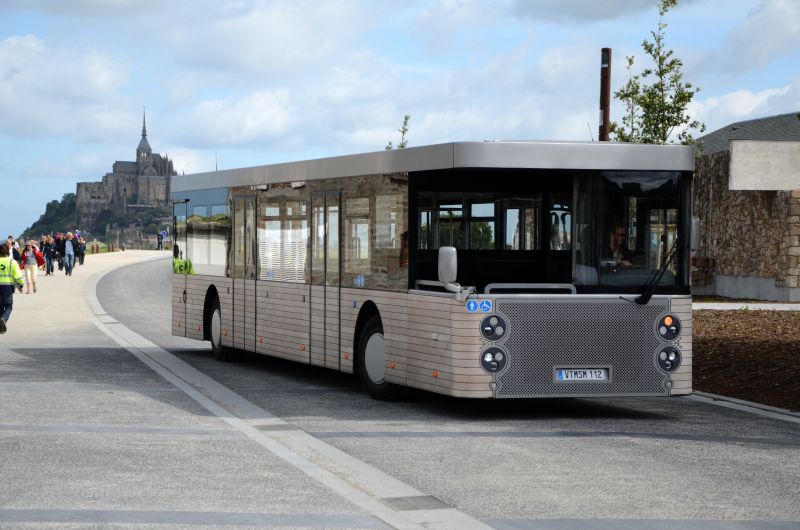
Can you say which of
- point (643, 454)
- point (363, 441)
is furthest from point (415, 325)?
point (643, 454)

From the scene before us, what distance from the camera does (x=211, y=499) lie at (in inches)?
341

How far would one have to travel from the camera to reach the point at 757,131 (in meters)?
46.1

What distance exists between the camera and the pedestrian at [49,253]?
62375 millimetres

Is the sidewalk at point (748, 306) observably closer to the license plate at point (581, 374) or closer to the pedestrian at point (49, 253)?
the license plate at point (581, 374)

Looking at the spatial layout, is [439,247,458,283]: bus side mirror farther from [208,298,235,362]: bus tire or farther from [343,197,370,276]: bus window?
[208,298,235,362]: bus tire

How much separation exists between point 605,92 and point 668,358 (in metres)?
14.5

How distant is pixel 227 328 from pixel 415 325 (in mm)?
6494

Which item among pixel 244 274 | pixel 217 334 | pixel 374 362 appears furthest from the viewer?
pixel 217 334

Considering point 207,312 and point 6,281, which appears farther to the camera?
point 6,281

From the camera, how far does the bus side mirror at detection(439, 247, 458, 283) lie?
42.7 feet

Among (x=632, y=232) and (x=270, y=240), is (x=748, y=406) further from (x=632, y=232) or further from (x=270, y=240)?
(x=270, y=240)

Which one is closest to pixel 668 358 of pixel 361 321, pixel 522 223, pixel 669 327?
pixel 669 327

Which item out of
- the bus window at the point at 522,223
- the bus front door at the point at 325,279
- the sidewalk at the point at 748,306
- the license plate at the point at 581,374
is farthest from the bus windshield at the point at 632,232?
the sidewalk at the point at 748,306

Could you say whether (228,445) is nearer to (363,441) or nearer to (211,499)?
(363,441)
